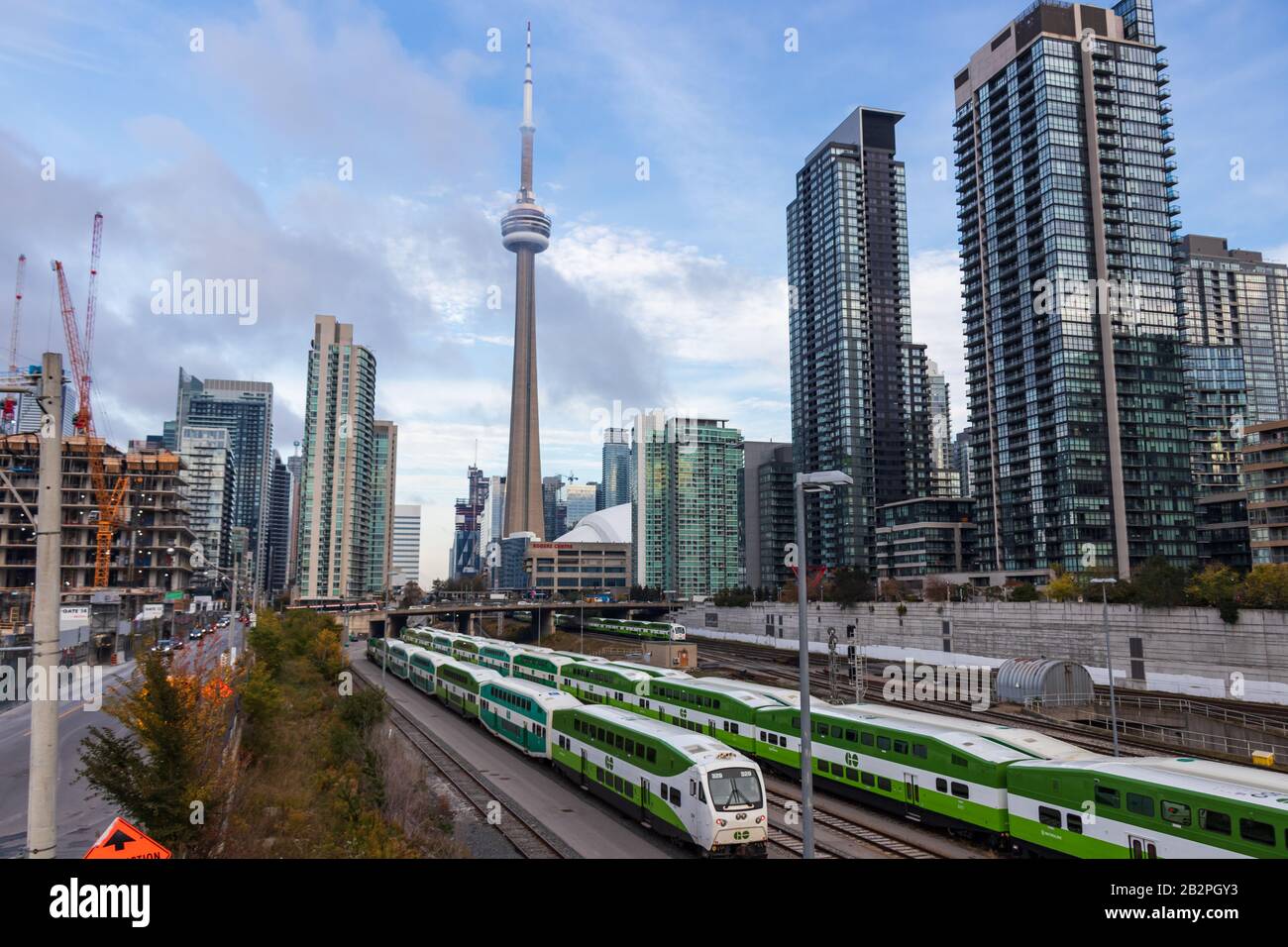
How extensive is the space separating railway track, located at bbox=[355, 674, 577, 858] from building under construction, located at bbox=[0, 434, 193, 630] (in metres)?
73.7

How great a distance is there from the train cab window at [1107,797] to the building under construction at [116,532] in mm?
107462

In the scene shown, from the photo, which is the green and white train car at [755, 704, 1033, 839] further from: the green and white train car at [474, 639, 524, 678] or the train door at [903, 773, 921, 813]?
the green and white train car at [474, 639, 524, 678]

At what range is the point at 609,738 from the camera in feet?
107

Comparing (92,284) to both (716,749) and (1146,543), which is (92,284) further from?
(1146,543)

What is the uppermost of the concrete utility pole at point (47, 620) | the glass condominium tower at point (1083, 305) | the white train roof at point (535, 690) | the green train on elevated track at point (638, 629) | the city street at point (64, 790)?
the glass condominium tower at point (1083, 305)

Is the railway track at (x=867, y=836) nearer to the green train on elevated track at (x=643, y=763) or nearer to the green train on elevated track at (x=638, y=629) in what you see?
the green train on elevated track at (x=643, y=763)

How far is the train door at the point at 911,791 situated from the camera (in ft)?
94.5

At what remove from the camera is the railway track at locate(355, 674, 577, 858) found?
91.0ft

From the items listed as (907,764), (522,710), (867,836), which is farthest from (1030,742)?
(522,710)

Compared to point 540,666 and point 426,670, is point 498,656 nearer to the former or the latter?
point 426,670

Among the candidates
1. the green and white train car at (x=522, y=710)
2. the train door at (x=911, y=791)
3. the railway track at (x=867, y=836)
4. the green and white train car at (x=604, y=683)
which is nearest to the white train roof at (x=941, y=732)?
the train door at (x=911, y=791)
